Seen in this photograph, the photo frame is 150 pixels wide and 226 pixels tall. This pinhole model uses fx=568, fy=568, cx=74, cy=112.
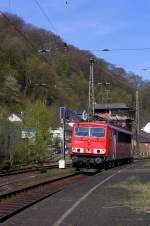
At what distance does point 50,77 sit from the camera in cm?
6384

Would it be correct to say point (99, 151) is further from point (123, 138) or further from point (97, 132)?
point (123, 138)

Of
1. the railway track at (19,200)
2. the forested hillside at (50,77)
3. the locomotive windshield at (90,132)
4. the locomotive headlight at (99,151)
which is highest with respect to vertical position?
the forested hillside at (50,77)

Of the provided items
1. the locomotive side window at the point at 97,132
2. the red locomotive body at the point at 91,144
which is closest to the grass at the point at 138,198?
the red locomotive body at the point at 91,144

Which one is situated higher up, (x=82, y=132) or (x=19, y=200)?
(x=82, y=132)


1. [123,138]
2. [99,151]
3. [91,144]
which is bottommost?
[99,151]

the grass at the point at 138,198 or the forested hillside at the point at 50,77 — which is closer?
the grass at the point at 138,198

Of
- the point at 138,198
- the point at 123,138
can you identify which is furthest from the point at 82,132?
the point at 138,198

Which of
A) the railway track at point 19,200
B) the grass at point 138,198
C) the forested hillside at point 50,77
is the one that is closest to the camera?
the railway track at point 19,200

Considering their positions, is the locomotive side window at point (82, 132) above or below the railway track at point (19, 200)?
above

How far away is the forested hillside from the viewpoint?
44.5m

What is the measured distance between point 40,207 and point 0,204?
1.19 metres

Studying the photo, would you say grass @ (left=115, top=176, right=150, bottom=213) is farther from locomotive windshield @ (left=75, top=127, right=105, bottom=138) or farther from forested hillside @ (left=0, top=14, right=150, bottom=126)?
forested hillside @ (left=0, top=14, right=150, bottom=126)

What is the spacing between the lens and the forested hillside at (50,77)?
44516 mm

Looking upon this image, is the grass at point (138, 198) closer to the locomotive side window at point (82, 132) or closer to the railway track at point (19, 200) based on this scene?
the railway track at point (19, 200)
